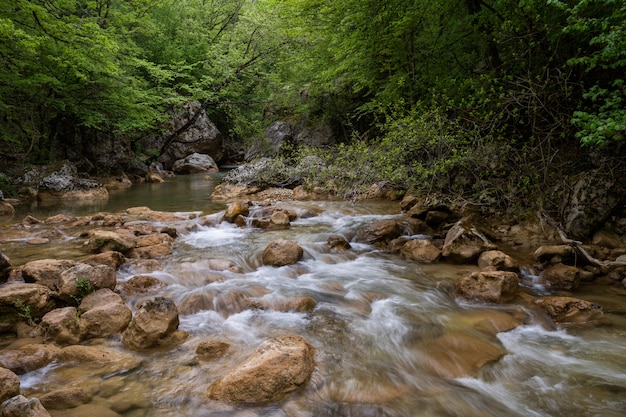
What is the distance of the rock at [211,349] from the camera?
3.42 metres

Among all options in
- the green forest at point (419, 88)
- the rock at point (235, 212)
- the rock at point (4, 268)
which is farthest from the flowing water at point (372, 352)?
the rock at point (235, 212)

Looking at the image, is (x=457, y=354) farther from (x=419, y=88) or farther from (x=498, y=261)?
(x=419, y=88)

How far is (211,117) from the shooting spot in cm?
2880

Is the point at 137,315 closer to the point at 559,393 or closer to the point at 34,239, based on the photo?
the point at 559,393

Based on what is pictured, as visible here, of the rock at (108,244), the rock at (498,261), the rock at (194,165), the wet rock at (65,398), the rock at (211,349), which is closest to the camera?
the wet rock at (65,398)

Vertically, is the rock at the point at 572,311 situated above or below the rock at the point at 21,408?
above

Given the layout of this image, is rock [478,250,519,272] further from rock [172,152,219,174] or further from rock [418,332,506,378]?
rock [172,152,219,174]

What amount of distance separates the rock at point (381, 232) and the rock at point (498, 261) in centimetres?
200

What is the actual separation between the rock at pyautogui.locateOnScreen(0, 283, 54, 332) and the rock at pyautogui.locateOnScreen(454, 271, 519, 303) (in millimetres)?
5071

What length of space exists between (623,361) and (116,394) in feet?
14.8

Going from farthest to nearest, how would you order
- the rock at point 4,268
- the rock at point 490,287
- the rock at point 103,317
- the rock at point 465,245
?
the rock at point 465,245 → the rock at point 4,268 → the rock at point 490,287 → the rock at point 103,317

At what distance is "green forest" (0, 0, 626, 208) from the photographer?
5.84 meters

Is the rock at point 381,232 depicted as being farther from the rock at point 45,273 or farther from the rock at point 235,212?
the rock at point 45,273

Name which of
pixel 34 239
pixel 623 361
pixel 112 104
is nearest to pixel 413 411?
pixel 623 361
